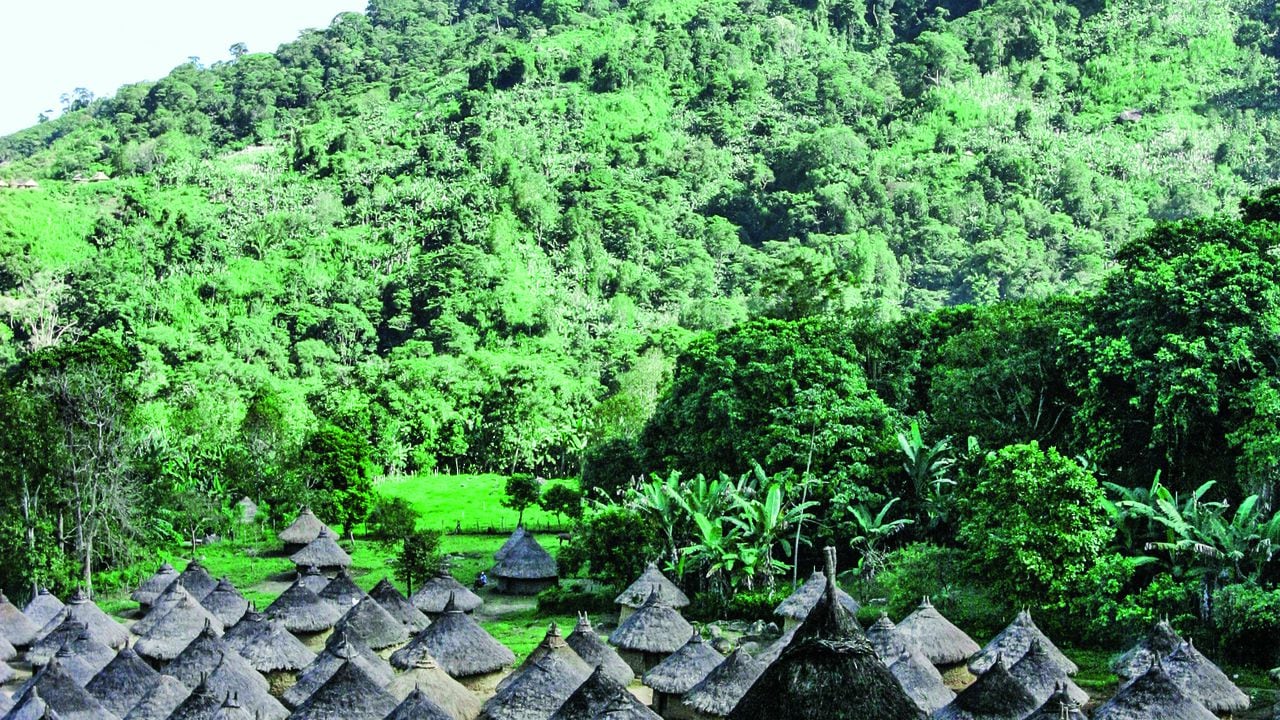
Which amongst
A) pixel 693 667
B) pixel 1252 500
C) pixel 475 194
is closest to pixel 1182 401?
pixel 1252 500

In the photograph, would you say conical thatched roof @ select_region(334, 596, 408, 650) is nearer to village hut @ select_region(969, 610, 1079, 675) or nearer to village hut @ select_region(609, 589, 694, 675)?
village hut @ select_region(609, 589, 694, 675)

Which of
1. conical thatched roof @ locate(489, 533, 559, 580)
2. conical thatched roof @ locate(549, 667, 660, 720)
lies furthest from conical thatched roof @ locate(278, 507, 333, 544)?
conical thatched roof @ locate(549, 667, 660, 720)

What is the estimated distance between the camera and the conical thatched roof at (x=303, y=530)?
34656mm

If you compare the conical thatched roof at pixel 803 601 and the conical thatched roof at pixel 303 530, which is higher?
the conical thatched roof at pixel 803 601

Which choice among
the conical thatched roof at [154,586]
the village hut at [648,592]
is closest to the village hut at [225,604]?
the conical thatched roof at [154,586]

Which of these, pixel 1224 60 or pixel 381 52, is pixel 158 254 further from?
pixel 1224 60

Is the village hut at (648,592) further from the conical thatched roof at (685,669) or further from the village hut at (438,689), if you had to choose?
the village hut at (438,689)

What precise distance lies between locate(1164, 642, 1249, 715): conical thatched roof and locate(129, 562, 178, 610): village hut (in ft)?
66.4

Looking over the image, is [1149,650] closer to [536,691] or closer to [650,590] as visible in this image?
→ [536,691]

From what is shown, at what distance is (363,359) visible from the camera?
2579 inches

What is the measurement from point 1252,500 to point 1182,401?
2486mm

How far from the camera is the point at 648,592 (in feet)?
81.9

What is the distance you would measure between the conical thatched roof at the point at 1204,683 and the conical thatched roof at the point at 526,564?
52.7ft

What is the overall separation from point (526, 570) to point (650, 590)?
6147mm
